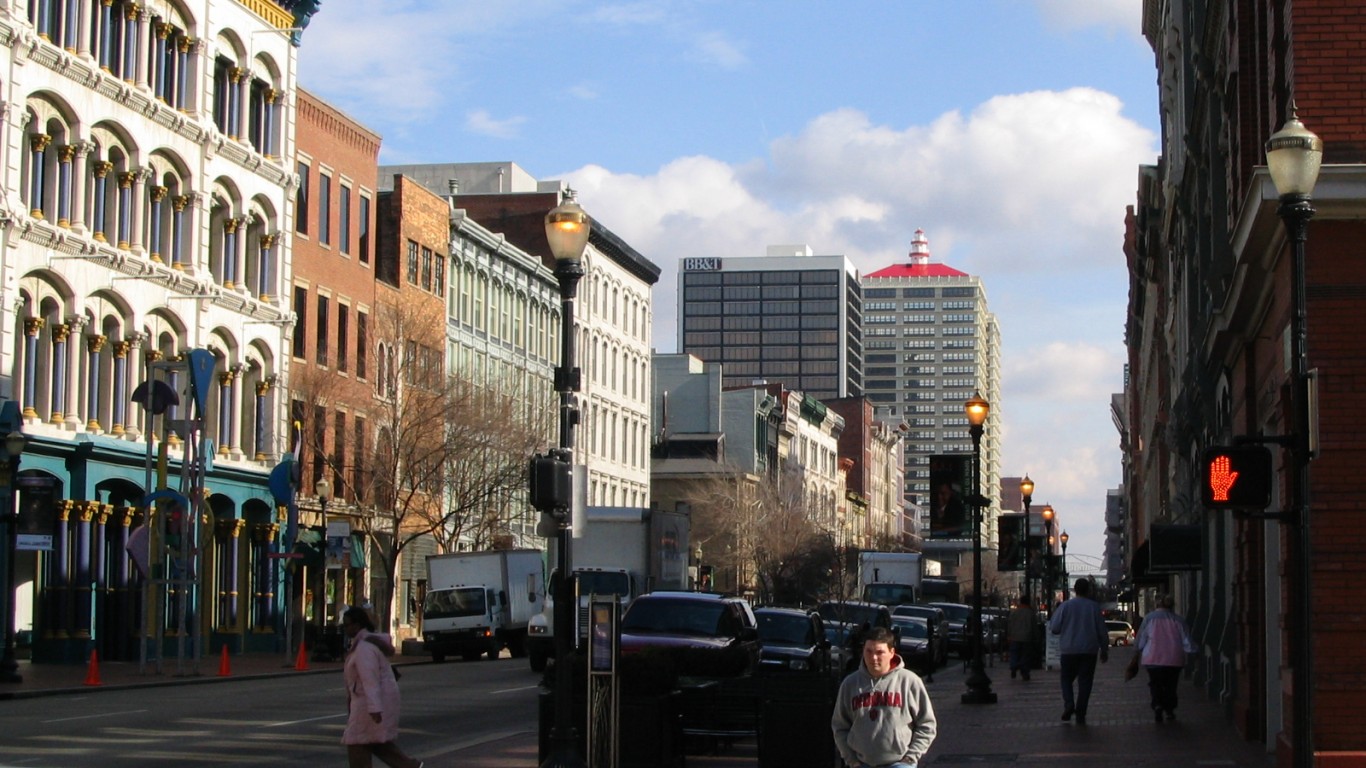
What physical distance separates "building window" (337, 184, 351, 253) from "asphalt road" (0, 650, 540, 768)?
2652 centimetres

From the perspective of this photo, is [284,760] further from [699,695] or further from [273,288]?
[273,288]

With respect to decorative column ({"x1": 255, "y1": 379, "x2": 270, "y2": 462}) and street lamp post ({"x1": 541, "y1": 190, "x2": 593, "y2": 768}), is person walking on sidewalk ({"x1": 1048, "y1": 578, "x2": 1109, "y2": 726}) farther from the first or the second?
decorative column ({"x1": 255, "y1": 379, "x2": 270, "y2": 462})

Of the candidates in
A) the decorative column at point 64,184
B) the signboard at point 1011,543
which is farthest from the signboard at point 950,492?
the decorative column at point 64,184

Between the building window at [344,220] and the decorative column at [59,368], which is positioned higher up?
the building window at [344,220]

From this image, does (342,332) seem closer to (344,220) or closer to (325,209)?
(344,220)

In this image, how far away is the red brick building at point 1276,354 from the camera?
53.0ft

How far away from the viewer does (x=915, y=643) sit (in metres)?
43.7

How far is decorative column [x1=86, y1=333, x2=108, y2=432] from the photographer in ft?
148

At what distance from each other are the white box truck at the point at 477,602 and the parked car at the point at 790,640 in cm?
2127

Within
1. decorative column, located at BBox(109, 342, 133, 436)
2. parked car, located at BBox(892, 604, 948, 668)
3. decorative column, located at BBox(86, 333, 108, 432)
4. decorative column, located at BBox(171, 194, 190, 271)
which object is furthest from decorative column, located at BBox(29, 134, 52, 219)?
parked car, located at BBox(892, 604, 948, 668)

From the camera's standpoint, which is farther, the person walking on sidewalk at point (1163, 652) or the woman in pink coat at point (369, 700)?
the person walking on sidewalk at point (1163, 652)

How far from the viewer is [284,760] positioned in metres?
19.7

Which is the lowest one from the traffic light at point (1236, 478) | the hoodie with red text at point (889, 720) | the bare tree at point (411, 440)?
the hoodie with red text at point (889, 720)

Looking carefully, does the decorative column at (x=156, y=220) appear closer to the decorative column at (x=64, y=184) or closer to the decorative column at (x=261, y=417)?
the decorative column at (x=64, y=184)
